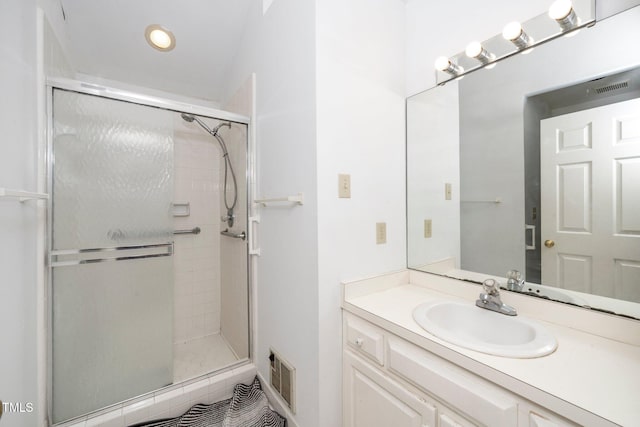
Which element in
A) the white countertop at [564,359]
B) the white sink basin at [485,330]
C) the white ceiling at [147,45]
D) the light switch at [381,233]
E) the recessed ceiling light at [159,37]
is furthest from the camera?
the recessed ceiling light at [159,37]

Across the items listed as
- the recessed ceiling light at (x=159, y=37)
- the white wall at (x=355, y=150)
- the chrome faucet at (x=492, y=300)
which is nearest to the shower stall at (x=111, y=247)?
the recessed ceiling light at (x=159, y=37)

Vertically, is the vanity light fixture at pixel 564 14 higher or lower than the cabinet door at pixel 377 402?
higher

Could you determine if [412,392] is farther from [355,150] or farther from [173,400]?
[173,400]

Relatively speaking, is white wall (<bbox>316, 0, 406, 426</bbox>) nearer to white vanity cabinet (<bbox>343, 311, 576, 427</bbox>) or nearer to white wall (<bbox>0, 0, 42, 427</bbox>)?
white vanity cabinet (<bbox>343, 311, 576, 427</bbox>)

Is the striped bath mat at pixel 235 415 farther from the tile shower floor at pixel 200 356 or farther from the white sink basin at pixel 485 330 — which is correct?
the white sink basin at pixel 485 330

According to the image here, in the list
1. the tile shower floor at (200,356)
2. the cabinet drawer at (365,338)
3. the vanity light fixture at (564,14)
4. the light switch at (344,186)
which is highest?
the vanity light fixture at (564,14)

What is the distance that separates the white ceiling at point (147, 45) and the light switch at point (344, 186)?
1577mm

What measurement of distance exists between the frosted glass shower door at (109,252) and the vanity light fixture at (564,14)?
6.40 feet

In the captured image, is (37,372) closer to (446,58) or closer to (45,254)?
(45,254)

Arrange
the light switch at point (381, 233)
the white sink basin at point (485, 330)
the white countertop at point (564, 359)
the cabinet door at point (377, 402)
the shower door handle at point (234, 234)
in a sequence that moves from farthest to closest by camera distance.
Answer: the shower door handle at point (234, 234) → the light switch at point (381, 233) → the cabinet door at point (377, 402) → the white sink basin at point (485, 330) → the white countertop at point (564, 359)

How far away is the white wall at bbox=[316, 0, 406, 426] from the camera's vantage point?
1.19 meters

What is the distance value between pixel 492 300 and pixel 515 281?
14 cm

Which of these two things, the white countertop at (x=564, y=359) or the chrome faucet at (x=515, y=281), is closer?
the white countertop at (x=564, y=359)

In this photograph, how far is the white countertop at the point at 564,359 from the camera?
59 centimetres
